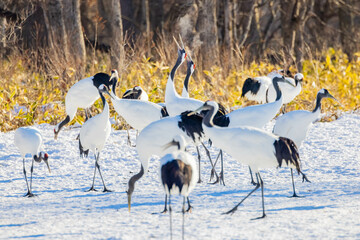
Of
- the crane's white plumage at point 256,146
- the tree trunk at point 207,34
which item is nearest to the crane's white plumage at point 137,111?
the crane's white plumage at point 256,146

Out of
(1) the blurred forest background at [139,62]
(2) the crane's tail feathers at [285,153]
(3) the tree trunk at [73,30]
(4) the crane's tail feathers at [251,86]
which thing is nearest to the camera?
(2) the crane's tail feathers at [285,153]

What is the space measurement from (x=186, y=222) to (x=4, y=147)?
152 inches

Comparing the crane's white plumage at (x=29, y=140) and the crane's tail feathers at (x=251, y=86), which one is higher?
the crane's tail feathers at (x=251, y=86)

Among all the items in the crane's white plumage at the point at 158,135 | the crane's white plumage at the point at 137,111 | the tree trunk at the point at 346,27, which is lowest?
the crane's white plumage at the point at 158,135

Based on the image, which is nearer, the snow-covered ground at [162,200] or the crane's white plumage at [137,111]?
the snow-covered ground at [162,200]

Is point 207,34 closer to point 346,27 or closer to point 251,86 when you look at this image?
point 251,86

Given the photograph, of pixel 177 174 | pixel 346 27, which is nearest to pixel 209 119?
pixel 177 174

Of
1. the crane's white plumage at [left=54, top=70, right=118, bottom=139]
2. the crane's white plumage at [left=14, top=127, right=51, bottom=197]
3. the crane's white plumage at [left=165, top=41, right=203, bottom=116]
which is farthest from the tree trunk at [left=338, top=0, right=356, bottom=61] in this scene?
the crane's white plumage at [left=14, top=127, right=51, bottom=197]

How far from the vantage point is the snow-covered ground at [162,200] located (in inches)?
181

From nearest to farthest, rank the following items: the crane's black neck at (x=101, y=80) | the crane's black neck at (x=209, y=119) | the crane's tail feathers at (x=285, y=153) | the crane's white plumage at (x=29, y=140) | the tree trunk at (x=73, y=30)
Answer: the crane's tail feathers at (x=285, y=153) < the crane's black neck at (x=209, y=119) < the crane's white plumage at (x=29, y=140) < the crane's black neck at (x=101, y=80) < the tree trunk at (x=73, y=30)

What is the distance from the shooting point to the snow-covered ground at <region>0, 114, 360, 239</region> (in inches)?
181

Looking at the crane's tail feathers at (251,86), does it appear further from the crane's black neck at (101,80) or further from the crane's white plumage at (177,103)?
the crane's white plumage at (177,103)

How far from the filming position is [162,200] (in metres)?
5.68

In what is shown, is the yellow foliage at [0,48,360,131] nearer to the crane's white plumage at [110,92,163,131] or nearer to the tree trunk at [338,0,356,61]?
the crane's white plumage at [110,92,163,131]
